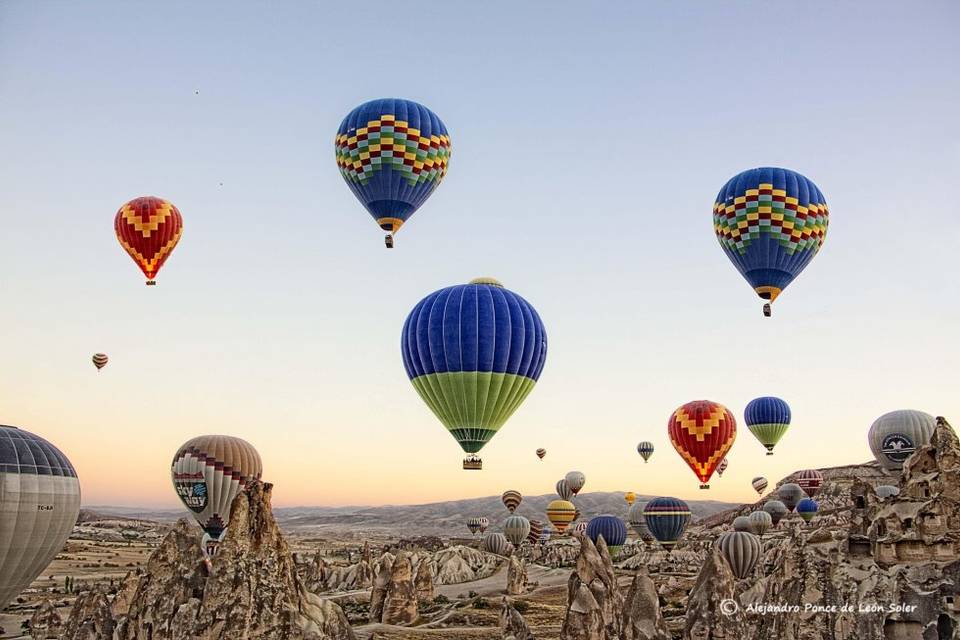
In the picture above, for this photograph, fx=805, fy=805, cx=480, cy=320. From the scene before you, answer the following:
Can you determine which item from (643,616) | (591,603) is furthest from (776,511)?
(643,616)

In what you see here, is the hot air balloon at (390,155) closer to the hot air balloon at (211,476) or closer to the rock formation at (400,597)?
the hot air balloon at (211,476)

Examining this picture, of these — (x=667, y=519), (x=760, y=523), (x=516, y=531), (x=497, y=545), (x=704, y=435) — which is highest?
(x=704, y=435)

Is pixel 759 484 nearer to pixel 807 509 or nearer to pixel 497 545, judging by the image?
pixel 807 509

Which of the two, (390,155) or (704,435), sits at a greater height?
(390,155)

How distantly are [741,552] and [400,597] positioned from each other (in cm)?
2406

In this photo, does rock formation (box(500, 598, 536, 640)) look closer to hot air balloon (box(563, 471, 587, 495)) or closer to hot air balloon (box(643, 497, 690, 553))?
hot air balloon (box(643, 497, 690, 553))

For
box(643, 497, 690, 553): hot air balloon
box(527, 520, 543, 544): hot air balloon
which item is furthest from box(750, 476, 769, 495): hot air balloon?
box(643, 497, 690, 553): hot air balloon

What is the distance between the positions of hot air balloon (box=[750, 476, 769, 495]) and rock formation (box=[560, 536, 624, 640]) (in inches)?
3584

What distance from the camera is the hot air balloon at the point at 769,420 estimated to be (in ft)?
249

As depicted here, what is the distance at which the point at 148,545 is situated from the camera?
120m

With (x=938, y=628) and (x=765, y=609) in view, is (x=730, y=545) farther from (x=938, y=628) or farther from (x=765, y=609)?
(x=938, y=628)

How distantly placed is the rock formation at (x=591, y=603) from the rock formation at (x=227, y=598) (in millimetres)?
9009

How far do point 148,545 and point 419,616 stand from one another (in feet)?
261

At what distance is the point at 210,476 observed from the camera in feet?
174
